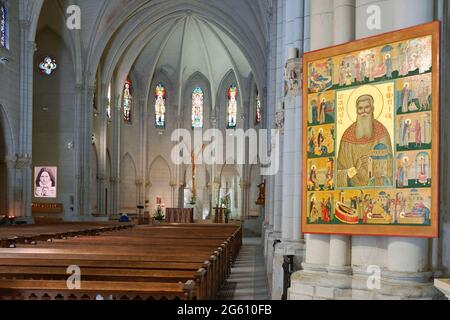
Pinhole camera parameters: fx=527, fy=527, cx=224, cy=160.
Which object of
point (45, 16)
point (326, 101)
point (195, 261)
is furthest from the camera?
point (45, 16)

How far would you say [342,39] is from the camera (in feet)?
20.3

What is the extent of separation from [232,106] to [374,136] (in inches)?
1387

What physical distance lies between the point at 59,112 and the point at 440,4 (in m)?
26.0

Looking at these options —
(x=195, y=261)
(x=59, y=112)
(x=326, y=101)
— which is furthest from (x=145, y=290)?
(x=59, y=112)

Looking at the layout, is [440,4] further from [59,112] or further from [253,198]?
[253,198]

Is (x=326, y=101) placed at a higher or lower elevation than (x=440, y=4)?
lower

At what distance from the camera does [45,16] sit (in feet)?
91.5

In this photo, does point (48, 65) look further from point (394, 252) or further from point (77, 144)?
point (394, 252)

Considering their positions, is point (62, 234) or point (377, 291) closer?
point (377, 291)

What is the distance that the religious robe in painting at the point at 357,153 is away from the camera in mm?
5715

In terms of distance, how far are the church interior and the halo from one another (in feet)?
0.11

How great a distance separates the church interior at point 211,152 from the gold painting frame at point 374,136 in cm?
2

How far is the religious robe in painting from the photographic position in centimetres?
571
